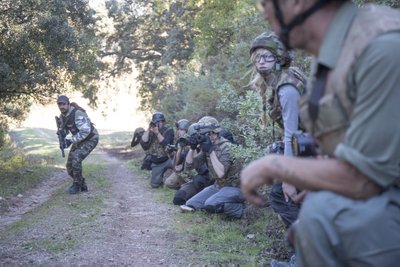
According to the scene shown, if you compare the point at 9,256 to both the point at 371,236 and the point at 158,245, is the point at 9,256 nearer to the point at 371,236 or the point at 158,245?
the point at 158,245

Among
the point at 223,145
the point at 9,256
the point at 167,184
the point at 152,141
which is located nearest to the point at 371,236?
the point at 9,256

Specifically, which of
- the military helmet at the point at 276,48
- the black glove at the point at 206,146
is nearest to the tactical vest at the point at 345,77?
the military helmet at the point at 276,48

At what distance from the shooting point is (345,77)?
5.58 ft

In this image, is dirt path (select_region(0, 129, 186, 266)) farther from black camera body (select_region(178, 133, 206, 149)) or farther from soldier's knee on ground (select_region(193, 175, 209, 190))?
black camera body (select_region(178, 133, 206, 149))

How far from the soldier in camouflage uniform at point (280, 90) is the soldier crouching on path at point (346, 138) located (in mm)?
1781

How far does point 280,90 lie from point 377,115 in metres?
2.21

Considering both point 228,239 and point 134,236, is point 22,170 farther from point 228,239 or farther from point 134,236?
point 228,239

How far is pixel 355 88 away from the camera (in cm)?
168

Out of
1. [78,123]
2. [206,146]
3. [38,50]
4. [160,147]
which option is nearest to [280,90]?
[206,146]

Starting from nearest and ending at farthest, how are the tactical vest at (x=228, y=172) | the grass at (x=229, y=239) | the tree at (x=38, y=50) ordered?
the grass at (x=229, y=239) < the tactical vest at (x=228, y=172) < the tree at (x=38, y=50)

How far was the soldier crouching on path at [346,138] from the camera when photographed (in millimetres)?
1592

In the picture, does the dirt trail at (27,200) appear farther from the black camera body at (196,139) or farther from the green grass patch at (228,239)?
the black camera body at (196,139)

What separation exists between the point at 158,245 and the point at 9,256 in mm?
1665

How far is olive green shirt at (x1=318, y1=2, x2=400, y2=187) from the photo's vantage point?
1571 millimetres
